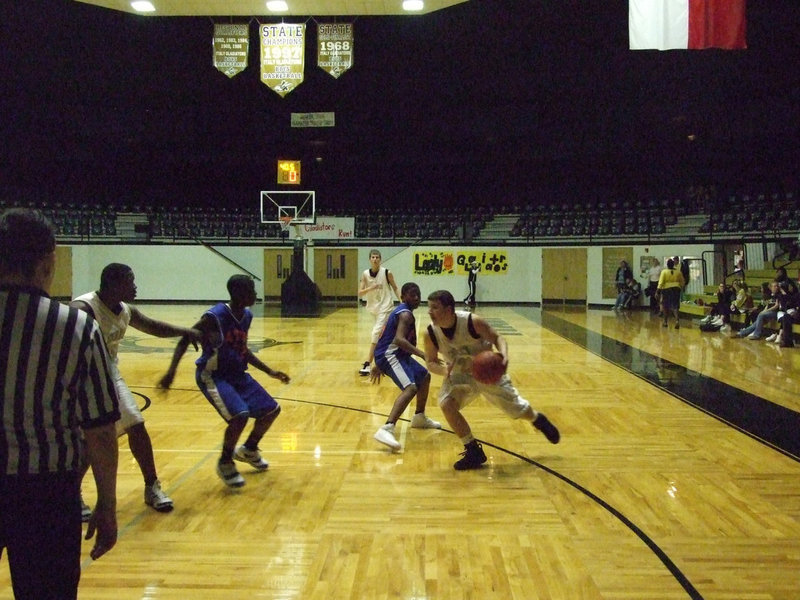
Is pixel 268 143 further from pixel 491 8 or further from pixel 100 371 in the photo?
pixel 100 371

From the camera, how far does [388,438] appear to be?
5.16m

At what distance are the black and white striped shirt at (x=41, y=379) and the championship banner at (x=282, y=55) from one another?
1193 centimetres

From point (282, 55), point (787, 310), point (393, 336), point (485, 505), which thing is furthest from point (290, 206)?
point (485, 505)

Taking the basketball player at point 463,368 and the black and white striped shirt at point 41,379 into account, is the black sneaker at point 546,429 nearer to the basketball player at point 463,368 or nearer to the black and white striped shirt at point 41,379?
the basketball player at point 463,368

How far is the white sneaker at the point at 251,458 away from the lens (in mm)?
4676

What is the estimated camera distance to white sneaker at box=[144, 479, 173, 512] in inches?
153

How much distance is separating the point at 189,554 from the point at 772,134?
77.8ft

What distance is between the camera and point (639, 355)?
10664mm

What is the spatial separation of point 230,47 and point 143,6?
2.13m

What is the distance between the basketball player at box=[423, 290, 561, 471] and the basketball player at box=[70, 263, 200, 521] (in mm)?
1738

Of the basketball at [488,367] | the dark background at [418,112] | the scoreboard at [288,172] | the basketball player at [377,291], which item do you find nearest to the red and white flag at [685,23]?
the basketball player at [377,291]

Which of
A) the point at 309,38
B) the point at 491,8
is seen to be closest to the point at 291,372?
the point at 491,8

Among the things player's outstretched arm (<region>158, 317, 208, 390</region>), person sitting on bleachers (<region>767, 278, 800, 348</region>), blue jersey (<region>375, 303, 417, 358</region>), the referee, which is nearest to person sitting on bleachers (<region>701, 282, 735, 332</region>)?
person sitting on bleachers (<region>767, 278, 800, 348</region>)

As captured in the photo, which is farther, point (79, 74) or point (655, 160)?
point (655, 160)
